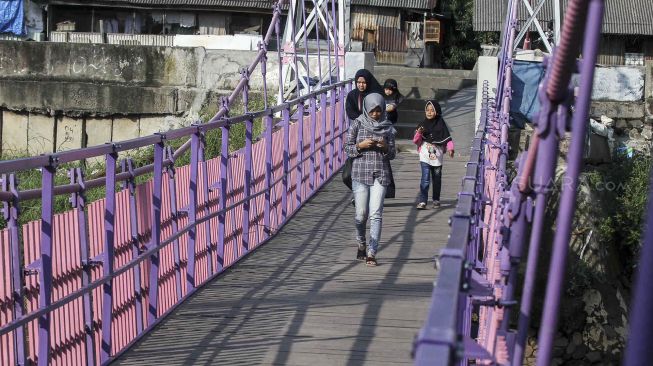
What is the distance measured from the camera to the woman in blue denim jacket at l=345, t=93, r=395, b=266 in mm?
8414

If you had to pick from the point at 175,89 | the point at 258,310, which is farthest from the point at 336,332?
the point at 175,89

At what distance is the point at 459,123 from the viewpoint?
18.3 m

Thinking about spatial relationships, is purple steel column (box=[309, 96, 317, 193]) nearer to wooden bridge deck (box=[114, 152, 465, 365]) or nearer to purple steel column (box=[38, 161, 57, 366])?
wooden bridge deck (box=[114, 152, 465, 365])

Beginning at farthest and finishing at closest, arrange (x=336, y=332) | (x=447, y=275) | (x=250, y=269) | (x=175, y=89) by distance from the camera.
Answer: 1. (x=175, y=89)
2. (x=250, y=269)
3. (x=336, y=332)
4. (x=447, y=275)

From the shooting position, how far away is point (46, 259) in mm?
4977

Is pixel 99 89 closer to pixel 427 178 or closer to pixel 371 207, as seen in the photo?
pixel 427 178

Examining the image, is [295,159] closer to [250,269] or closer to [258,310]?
[250,269]

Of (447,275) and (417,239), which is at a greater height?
(447,275)

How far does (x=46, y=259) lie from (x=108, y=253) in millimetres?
780

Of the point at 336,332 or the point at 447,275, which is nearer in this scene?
the point at 447,275

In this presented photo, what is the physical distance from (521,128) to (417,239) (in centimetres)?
695

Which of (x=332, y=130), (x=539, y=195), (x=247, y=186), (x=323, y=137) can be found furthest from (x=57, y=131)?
(x=539, y=195)

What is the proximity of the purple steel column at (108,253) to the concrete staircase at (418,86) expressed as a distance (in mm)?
11644

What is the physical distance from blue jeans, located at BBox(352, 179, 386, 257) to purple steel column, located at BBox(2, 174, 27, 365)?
3.88m
